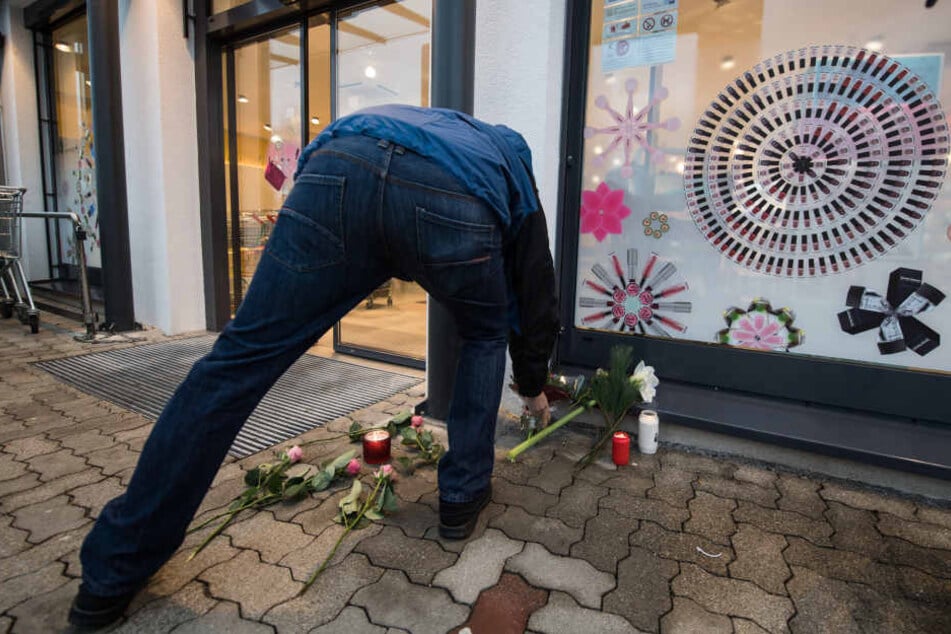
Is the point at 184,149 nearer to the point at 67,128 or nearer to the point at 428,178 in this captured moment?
the point at 67,128


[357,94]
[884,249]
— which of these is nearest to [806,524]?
[884,249]

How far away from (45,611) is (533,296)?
4.68ft

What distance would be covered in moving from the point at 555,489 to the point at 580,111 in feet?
5.66

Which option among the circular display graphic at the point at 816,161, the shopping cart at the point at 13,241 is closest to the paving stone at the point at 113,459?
the circular display graphic at the point at 816,161

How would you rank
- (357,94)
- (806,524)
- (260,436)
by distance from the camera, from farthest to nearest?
(357,94) → (260,436) → (806,524)

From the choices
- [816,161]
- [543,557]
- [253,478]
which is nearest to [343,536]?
[253,478]

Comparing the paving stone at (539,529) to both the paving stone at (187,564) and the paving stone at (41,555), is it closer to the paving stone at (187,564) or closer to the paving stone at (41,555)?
the paving stone at (187,564)

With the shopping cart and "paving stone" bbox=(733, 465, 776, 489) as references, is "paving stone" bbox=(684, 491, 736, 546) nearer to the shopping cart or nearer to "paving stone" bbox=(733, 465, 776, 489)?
"paving stone" bbox=(733, 465, 776, 489)

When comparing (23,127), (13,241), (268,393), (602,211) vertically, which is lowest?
(268,393)

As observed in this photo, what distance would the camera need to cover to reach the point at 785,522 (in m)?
1.76

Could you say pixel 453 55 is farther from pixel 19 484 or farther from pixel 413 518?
pixel 19 484

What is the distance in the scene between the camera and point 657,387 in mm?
2482

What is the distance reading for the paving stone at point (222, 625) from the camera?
1.25m

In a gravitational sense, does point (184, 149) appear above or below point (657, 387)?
above
